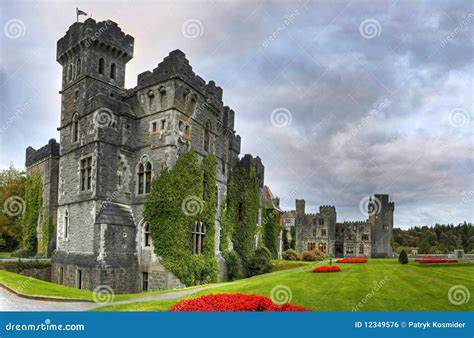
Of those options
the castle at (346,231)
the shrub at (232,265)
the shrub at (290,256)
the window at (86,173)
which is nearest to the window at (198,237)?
the shrub at (232,265)

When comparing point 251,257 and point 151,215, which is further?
point 251,257

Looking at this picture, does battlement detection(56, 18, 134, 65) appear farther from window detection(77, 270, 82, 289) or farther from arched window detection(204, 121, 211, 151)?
window detection(77, 270, 82, 289)

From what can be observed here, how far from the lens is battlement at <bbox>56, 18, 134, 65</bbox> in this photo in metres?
29.4

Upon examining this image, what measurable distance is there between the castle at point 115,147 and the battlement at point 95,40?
8 cm

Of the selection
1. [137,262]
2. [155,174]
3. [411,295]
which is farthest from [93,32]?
[411,295]

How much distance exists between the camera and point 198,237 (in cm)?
2792

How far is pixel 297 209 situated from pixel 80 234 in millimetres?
53872

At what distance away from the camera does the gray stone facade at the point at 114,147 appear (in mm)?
25547

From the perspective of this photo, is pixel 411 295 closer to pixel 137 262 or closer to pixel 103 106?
pixel 137 262

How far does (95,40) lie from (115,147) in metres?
8.93

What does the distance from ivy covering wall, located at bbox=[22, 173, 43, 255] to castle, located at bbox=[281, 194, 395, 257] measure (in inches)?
1923

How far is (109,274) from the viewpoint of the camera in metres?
24.6

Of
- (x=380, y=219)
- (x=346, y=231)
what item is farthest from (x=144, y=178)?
(x=380, y=219)

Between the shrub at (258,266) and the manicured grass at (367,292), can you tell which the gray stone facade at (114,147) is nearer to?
the manicured grass at (367,292)
